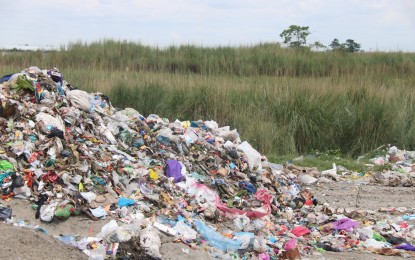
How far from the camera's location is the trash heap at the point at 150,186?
438 centimetres

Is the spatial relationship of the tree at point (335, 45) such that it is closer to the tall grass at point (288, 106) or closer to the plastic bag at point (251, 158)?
the tall grass at point (288, 106)

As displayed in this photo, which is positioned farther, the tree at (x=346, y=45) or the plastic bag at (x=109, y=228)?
the tree at (x=346, y=45)

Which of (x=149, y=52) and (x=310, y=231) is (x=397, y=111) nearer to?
(x=310, y=231)

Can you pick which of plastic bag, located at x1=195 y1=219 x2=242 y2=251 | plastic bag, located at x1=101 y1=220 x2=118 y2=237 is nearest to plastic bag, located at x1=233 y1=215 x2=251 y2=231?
plastic bag, located at x1=195 y1=219 x2=242 y2=251

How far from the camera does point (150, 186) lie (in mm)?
5016

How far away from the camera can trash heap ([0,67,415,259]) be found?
438cm

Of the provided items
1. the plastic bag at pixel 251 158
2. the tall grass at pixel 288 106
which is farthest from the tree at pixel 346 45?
the plastic bag at pixel 251 158

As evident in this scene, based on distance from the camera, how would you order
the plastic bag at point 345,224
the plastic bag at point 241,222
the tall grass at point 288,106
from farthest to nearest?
the tall grass at point 288,106
the plastic bag at point 345,224
the plastic bag at point 241,222

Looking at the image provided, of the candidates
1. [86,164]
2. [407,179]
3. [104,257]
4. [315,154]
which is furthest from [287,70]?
[104,257]

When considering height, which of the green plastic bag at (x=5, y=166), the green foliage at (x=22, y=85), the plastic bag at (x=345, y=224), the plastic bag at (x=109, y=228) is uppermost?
the green foliage at (x=22, y=85)

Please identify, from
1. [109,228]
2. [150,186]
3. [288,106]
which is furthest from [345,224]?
[288,106]

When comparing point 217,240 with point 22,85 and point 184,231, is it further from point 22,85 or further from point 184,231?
point 22,85

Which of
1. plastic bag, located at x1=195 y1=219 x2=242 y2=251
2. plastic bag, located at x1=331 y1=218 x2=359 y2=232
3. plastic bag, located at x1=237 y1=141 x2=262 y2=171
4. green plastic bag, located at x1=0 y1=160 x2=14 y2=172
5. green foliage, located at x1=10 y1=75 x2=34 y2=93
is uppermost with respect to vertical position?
green foliage, located at x1=10 y1=75 x2=34 y2=93

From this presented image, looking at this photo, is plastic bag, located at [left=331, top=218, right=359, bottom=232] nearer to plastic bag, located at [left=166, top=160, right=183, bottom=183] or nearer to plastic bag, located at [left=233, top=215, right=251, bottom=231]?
plastic bag, located at [left=233, top=215, right=251, bottom=231]
